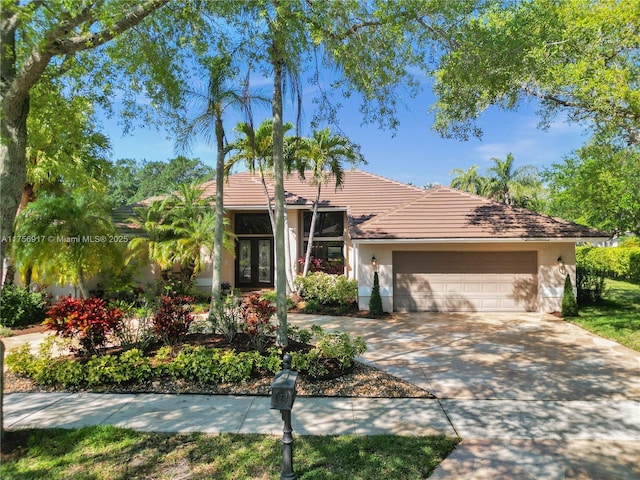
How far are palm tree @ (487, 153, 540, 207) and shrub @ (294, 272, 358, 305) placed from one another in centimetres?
2812

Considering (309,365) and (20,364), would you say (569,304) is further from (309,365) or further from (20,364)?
(20,364)

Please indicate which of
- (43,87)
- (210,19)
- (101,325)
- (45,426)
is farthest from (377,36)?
(45,426)

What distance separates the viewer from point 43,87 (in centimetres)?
513

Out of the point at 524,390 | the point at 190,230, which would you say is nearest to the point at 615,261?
the point at 524,390

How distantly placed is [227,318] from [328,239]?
9.70 m

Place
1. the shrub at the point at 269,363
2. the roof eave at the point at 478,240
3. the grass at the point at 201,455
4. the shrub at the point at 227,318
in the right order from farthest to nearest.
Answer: the roof eave at the point at 478,240
the shrub at the point at 227,318
the shrub at the point at 269,363
the grass at the point at 201,455

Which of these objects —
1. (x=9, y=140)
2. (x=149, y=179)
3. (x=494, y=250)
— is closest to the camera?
(x=9, y=140)

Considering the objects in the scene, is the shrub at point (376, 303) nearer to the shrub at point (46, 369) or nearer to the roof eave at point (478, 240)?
the roof eave at point (478, 240)

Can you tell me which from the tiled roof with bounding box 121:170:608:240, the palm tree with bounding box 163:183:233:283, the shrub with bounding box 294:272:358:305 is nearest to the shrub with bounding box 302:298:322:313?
the shrub with bounding box 294:272:358:305

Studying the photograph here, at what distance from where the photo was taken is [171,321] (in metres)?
6.76

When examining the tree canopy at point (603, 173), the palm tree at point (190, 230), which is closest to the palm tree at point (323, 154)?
the palm tree at point (190, 230)

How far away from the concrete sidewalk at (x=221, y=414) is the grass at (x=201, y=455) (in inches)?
9.0

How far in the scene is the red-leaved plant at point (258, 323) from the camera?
22.3ft

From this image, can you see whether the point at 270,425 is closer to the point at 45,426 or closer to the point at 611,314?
the point at 45,426
